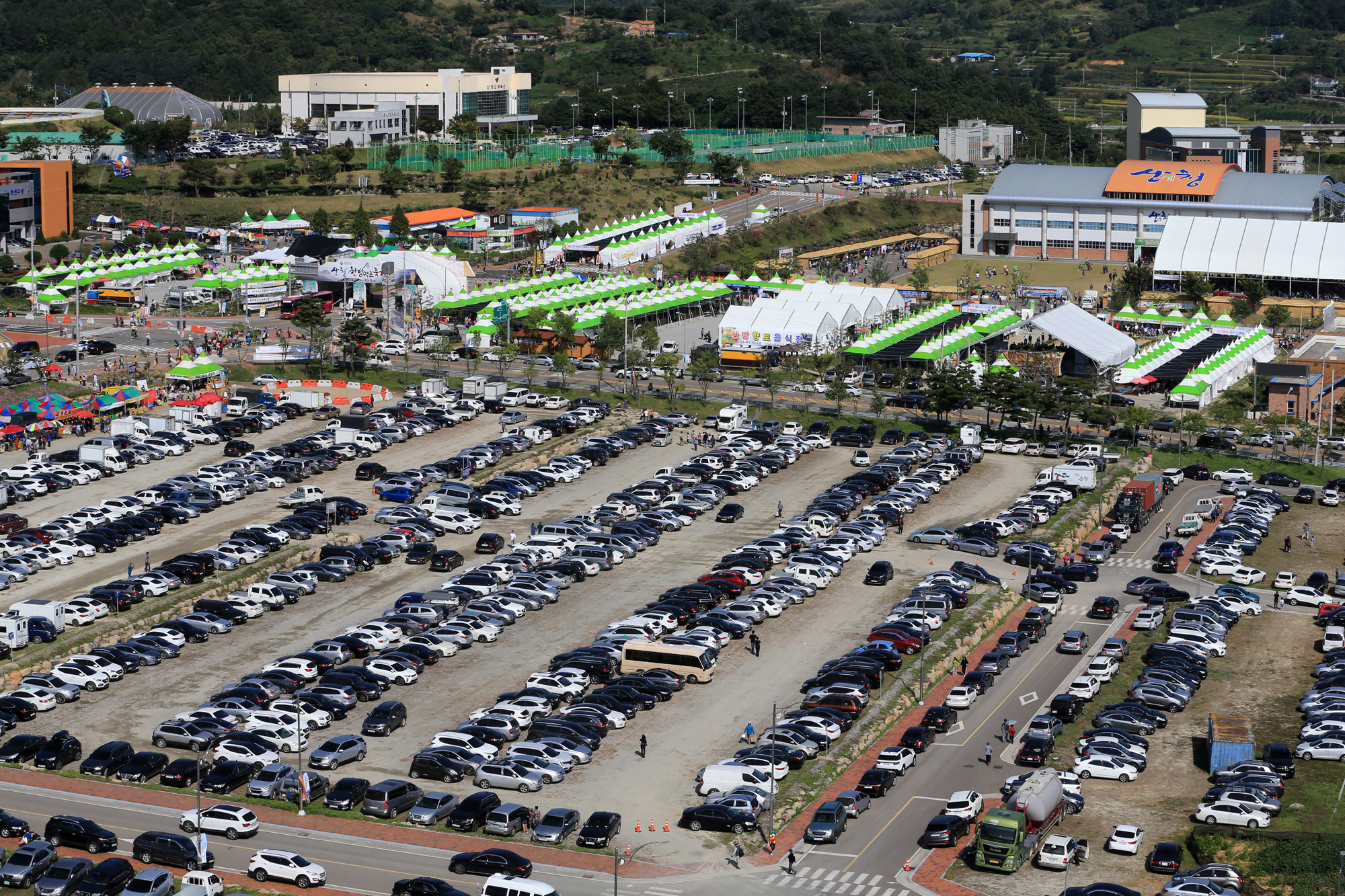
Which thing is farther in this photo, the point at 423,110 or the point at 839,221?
the point at 423,110

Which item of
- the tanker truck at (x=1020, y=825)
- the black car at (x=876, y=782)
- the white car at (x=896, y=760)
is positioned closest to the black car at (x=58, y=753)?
the black car at (x=876, y=782)

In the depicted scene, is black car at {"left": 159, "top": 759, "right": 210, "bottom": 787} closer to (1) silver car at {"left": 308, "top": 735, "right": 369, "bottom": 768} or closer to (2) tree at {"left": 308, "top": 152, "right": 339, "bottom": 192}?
(1) silver car at {"left": 308, "top": 735, "right": 369, "bottom": 768}

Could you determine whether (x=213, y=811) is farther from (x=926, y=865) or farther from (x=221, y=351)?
(x=221, y=351)

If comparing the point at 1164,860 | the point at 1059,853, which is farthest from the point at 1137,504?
the point at 1059,853

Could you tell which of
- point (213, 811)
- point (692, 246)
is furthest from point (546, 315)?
point (213, 811)

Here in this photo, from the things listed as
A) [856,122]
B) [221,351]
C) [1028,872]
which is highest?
[856,122]
